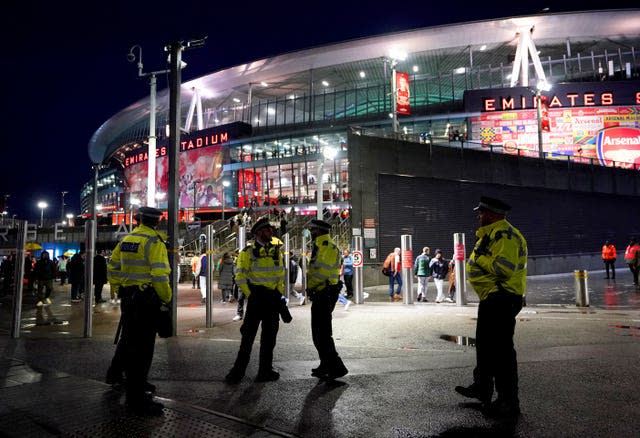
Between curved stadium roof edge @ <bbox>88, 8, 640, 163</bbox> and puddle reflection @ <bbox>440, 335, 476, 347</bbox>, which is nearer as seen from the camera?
puddle reflection @ <bbox>440, 335, 476, 347</bbox>

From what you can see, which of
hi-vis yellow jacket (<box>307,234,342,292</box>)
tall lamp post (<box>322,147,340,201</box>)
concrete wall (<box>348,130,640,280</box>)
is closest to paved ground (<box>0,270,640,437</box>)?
hi-vis yellow jacket (<box>307,234,342,292</box>)

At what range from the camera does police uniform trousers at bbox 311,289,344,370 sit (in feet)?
17.3

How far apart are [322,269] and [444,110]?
42497 mm

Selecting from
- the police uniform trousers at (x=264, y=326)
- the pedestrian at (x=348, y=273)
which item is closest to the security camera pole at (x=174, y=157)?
the police uniform trousers at (x=264, y=326)

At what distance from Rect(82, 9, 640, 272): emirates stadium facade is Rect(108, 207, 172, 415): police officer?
72.7ft

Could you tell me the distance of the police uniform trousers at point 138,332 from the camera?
14.3ft

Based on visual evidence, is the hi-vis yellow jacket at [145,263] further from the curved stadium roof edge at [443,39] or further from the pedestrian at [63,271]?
the curved stadium roof edge at [443,39]

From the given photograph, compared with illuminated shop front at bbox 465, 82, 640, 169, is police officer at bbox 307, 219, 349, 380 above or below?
below

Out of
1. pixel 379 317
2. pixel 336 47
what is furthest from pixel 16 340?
pixel 336 47

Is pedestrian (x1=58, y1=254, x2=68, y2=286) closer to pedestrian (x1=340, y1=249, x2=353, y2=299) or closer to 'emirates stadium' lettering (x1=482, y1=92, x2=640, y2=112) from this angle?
pedestrian (x1=340, y1=249, x2=353, y2=299)

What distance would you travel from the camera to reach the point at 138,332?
4.47m

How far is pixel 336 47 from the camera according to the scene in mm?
45750

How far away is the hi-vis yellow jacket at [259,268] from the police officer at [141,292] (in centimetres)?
99

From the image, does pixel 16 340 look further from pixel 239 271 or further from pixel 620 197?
pixel 620 197
